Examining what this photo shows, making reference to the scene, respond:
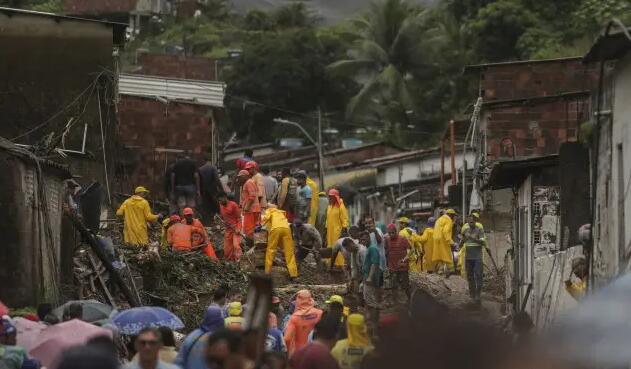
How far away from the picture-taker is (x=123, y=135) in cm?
3950

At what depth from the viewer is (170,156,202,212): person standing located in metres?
30.4

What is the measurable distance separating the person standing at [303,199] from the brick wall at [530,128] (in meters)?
5.01

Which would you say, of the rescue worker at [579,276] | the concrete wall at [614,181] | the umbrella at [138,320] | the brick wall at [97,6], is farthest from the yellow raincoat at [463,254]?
the brick wall at [97,6]

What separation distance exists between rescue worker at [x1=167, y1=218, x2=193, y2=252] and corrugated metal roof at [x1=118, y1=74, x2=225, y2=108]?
1604 cm

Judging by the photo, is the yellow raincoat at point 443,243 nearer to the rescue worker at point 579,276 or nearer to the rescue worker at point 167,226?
the rescue worker at point 167,226

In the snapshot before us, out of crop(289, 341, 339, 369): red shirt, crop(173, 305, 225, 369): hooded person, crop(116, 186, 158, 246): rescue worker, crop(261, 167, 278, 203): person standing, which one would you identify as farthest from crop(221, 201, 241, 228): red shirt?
crop(289, 341, 339, 369): red shirt

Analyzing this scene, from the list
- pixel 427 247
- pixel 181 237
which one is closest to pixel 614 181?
pixel 181 237

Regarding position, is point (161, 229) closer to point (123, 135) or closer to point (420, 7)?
point (123, 135)

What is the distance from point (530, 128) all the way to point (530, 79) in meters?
1.81

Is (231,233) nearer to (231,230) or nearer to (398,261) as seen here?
(231,230)

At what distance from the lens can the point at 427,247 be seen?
3250 centimetres

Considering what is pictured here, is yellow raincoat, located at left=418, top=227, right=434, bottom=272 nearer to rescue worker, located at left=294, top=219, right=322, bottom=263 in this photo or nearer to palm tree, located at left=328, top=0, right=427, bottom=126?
rescue worker, located at left=294, top=219, right=322, bottom=263

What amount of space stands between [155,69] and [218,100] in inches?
423

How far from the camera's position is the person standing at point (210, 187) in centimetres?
3055
